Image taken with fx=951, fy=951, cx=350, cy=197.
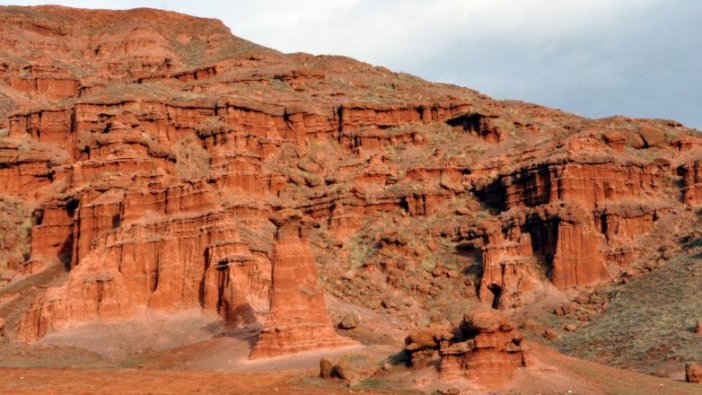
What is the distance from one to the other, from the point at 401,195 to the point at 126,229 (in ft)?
66.0

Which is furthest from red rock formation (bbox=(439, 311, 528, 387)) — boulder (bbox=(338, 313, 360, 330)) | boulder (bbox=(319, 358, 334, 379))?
boulder (bbox=(338, 313, 360, 330))

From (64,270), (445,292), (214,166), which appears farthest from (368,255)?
(64,270)

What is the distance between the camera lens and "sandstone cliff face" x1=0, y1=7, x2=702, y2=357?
176ft

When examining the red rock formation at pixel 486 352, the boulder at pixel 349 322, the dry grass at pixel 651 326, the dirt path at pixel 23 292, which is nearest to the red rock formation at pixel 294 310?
the boulder at pixel 349 322

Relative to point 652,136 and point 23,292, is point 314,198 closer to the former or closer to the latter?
point 23,292

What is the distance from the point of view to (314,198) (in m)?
67.9

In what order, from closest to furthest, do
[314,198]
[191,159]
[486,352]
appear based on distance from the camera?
1. [486,352]
2. [314,198]
3. [191,159]

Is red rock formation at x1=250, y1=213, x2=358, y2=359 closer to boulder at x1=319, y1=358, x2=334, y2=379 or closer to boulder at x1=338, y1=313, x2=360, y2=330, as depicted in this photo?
boulder at x1=338, y1=313, x2=360, y2=330

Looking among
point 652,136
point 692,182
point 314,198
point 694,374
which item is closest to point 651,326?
point 694,374

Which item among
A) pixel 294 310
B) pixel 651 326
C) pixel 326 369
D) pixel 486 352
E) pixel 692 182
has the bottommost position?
pixel 326 369

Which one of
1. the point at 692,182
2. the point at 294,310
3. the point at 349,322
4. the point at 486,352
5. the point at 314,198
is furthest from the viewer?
the point at 314,198

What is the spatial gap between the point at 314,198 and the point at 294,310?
81.8 ft

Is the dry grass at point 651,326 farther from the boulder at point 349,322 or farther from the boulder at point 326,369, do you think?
the boulder at point 326,369

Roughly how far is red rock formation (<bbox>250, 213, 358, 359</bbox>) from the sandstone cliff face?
0.07 metres
